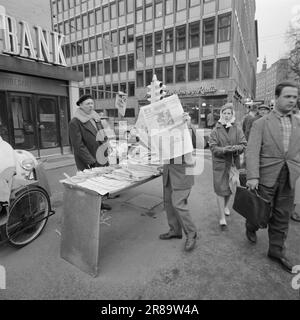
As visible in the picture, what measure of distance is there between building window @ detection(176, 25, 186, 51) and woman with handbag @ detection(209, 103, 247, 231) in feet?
70.2

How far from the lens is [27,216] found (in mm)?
2998

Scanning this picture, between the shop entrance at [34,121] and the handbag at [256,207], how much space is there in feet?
26.2

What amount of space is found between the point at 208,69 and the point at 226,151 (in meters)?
19.9

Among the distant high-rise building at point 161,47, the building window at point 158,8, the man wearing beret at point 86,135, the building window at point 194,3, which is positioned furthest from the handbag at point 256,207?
the building window at point 158,8

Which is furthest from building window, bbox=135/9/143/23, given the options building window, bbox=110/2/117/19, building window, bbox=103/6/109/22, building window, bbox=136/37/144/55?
building window, bbox=103/6/109/22

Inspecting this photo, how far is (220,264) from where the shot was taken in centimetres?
255

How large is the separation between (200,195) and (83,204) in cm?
299

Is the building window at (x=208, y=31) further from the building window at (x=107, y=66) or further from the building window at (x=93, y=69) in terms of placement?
the building window at (x=93, y=69)

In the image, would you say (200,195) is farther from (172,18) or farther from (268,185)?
(172,18)

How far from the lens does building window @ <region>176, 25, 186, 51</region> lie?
21.8 m

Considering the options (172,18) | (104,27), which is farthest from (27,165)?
(104,27)

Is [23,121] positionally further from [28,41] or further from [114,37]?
[114,37]

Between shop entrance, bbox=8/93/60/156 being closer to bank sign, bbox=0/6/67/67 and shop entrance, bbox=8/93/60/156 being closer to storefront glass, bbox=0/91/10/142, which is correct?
storefront glass, bbox=0/91/10/142

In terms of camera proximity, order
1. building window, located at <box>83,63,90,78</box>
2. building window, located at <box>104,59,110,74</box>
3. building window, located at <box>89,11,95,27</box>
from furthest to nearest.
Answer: building window, located at <box>83,63,90,78</box> → building window, located at <box>89,11,95,27</box> → building window, located at <box>104,59,110,74</box>
